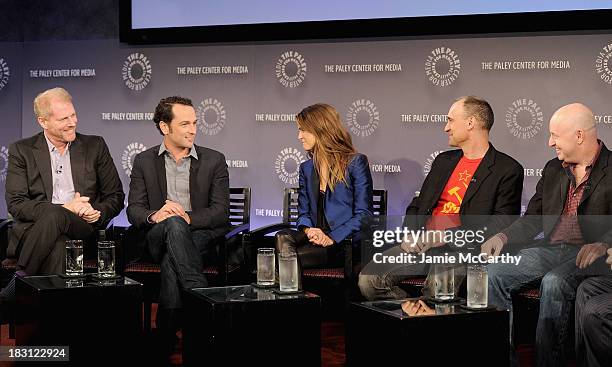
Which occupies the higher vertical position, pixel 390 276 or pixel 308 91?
pixel 308 91

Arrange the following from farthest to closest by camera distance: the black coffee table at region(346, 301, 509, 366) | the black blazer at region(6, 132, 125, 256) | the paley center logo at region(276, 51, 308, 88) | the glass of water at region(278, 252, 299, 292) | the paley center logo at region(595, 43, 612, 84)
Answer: the paley center logo at region(276, 51, 308, 88)
the paley center logo at region(595, 43, 612, 84)
the black blazer at region(6, 132, 125, 256)
the glass of water at region(278, 252, 299, 292)
the black coffee table at region(346, 301, 509, 366)

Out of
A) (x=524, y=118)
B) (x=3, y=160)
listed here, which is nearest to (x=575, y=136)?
(x=524, y=118)

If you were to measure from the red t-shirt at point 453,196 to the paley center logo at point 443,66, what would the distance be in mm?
985

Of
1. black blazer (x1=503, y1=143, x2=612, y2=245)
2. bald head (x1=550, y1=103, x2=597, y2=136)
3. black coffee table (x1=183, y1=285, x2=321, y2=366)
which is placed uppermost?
bald head (x1=550, y1=103, x2=597, y2=136)

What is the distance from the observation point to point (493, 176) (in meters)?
4.30

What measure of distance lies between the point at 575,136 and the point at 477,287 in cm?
122

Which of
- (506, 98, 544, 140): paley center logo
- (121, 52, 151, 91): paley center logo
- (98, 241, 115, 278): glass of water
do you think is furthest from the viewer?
(121, 52, 151, 91): paley center logo

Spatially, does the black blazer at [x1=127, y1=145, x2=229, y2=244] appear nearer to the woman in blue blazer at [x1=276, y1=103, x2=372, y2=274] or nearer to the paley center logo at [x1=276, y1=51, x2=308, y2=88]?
the woman in blue blazer at [x1=276, y1=103, x2=372, y2=274]

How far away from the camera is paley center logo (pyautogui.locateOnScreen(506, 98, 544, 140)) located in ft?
17.1

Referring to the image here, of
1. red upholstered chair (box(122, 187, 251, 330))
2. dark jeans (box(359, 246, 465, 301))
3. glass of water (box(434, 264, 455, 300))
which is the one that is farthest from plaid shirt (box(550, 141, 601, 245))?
→ red upholstered chair (box(122, 187, 251, 330))

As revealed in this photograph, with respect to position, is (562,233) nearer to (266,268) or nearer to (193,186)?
(266,268)

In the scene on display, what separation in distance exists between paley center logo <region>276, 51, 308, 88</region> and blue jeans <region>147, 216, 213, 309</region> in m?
1.57

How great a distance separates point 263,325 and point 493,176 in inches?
61.3

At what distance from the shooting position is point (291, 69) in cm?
568
